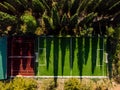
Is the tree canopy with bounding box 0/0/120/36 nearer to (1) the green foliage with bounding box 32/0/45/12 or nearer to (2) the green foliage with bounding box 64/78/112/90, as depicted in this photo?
(1) the green foliage with bounding box 32/0/45/12

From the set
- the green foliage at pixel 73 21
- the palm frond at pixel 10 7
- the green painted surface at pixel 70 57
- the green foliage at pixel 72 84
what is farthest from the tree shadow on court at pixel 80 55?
the palm frond at pixel 10 7

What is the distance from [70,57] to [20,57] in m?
4.01

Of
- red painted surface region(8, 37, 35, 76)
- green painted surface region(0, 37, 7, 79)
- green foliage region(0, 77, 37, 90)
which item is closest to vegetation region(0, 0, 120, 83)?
red painted surface region(8, 37, 35, 76)

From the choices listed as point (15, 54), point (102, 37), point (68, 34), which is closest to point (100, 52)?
point (102, 37)

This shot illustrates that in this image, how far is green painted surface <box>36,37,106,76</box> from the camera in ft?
90.3

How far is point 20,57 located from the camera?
2759cm

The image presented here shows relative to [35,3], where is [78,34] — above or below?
→ below

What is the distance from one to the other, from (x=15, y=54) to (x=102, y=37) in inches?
281

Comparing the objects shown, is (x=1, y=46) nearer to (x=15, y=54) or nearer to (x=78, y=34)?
(x=15, y=54)

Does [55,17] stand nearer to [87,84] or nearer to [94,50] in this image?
[94,50]

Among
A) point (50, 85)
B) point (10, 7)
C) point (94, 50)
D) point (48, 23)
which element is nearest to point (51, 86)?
point (50, 85)

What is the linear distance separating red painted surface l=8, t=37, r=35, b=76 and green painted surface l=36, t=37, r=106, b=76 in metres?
0.71

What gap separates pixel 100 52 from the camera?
90.8 feet

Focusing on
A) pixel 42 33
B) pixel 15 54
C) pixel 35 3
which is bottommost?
pixel 15 54
